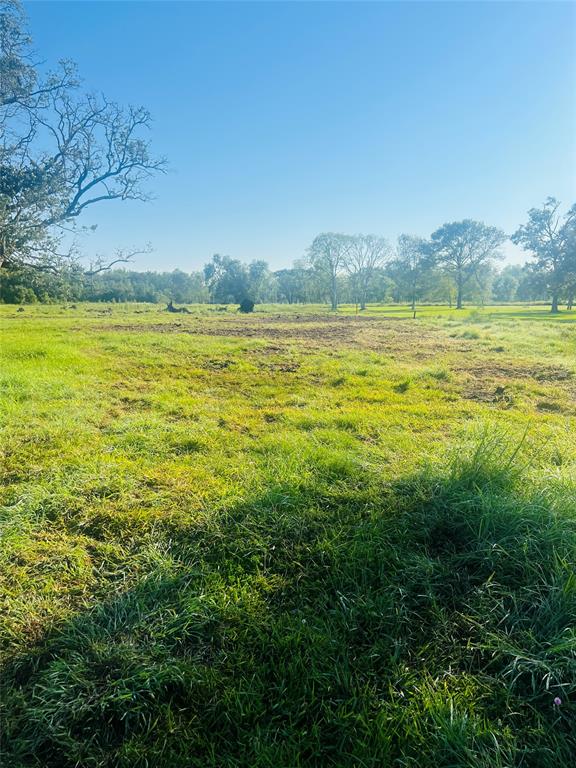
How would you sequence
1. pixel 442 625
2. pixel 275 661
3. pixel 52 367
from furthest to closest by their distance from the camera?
pixel 52 367 < pixel 442 625 < pixel 275 661

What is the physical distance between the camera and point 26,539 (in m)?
2.76

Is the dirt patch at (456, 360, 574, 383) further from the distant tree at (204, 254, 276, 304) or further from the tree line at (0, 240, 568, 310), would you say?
the distant tree at (204, 254, 276, 304)

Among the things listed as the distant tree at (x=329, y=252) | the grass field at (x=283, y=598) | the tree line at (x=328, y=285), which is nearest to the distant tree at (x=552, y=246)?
the tree line at (x=328, y=285)

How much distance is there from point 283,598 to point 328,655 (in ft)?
1.58

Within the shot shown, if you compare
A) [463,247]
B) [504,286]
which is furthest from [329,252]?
[504,286]

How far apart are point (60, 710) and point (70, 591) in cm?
81

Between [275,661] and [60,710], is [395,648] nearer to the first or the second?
[275,661]

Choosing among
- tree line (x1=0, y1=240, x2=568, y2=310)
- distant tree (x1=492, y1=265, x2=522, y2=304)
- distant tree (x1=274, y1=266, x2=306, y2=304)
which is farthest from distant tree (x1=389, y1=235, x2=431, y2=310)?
distant tree (x1=492, y1=265, x2=522, y2=304)

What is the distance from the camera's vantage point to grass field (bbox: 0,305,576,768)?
61.4 inches

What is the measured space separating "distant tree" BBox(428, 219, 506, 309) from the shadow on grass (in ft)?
213

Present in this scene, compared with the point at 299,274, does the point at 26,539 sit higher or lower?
lower

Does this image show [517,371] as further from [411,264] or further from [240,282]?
[240,282]

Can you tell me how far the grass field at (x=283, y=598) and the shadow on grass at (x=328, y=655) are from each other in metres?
0.01

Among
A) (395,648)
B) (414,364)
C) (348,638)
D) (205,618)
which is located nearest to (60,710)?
(205,618)
